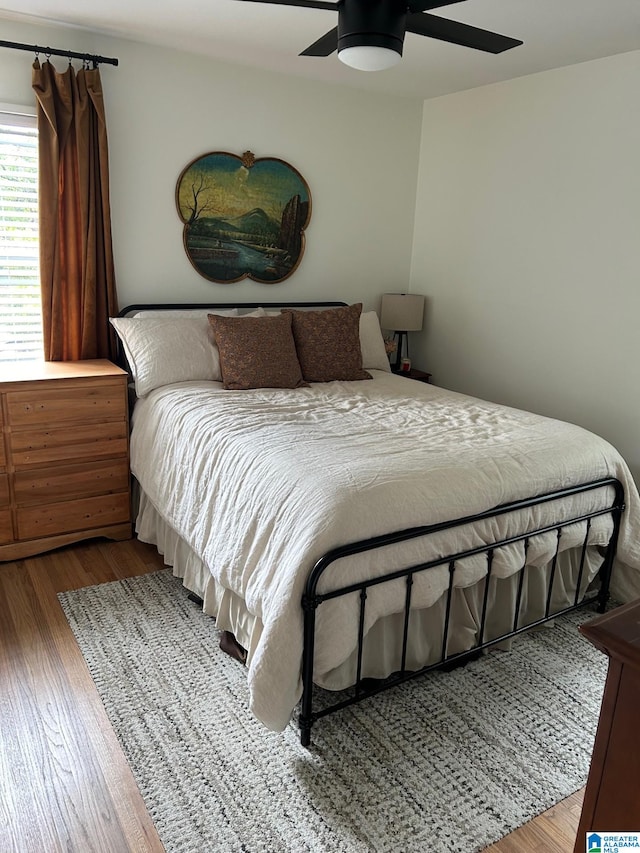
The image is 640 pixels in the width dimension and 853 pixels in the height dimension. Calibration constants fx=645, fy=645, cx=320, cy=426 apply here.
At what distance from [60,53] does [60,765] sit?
301cm

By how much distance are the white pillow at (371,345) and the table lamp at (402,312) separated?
0.34 metres

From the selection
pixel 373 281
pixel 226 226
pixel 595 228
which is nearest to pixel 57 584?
pixel 226 226

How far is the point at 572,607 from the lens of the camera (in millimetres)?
2635

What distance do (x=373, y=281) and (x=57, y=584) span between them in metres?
2.80

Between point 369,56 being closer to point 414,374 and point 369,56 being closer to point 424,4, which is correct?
point 424,4

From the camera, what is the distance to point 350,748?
2.01 m

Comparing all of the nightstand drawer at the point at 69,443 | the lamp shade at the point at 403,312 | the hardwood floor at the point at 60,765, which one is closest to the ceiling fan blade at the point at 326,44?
the nightstand drawer at the point at 69,443

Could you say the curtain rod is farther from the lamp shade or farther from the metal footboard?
the metal footboard

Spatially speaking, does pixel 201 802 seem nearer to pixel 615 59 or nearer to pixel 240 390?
pixel 240 390

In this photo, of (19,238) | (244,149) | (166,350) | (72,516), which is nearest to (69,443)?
(72,516)

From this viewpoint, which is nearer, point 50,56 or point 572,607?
point 572,607

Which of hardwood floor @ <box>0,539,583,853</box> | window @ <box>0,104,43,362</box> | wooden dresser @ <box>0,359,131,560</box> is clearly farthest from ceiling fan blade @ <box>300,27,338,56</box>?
hardwood floor @ <box>0,539,583,853</box>

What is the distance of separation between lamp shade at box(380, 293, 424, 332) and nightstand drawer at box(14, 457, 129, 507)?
2013 millimetres

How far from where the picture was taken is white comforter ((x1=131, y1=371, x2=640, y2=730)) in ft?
6.27
